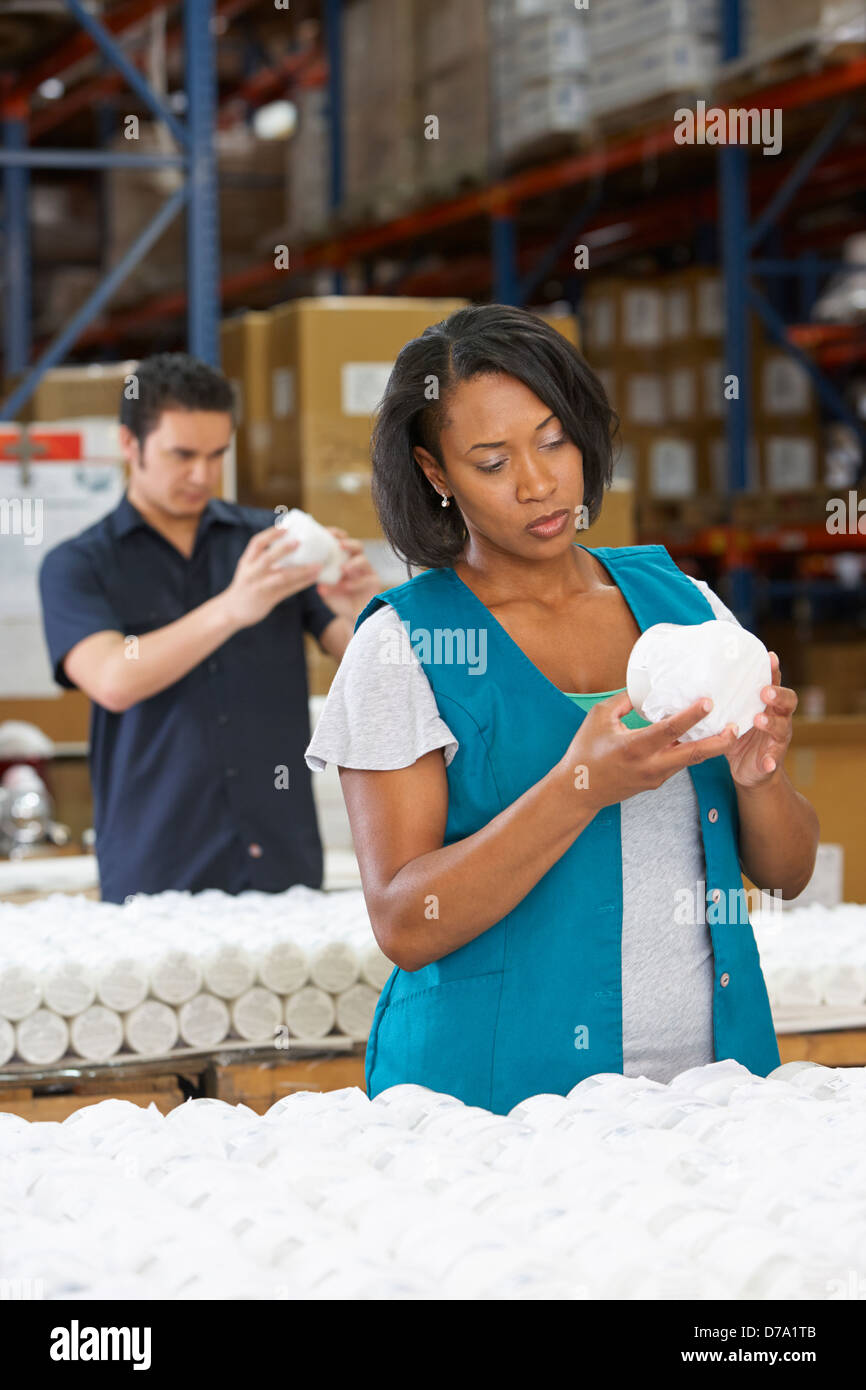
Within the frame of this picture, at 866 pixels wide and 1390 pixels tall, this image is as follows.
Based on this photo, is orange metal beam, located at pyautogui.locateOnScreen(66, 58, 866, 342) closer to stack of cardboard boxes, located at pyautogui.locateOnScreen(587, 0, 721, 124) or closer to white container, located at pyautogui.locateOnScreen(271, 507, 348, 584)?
stack of cardboard boxes, located at pyautogui.locateOnScreen(587, 0, 721, 124)

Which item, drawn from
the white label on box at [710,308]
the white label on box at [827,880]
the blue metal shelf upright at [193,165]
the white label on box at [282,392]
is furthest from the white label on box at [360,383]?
the white label on box at [710,308]

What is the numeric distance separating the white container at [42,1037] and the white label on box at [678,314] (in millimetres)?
5938

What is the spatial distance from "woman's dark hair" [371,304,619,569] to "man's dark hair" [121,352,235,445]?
1.36 metres

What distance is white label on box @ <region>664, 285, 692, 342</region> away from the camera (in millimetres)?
7625

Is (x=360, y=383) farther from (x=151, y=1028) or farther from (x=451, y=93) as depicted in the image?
(x=451, y=93)

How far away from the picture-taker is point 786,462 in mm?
7742

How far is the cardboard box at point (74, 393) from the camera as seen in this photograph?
525 centimetres

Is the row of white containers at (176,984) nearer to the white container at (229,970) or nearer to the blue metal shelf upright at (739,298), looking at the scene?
the white container at (229,970)

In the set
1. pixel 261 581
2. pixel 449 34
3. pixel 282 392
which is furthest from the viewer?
pixel 449 34

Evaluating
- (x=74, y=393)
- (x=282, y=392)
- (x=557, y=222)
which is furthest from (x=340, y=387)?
(x=557, y=222)

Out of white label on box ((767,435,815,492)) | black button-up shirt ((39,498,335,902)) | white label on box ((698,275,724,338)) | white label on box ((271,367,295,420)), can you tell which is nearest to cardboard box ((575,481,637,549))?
white label on box ((271,367,295,420))

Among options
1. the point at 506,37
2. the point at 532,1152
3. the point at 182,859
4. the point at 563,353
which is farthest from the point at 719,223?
the point at 532,1152

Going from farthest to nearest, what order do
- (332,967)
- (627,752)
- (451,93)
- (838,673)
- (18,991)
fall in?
1. (838,673)
2. (451,93)
3. (332,967)
4. (18,991)
5. (627,752)

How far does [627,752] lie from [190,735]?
170cm
